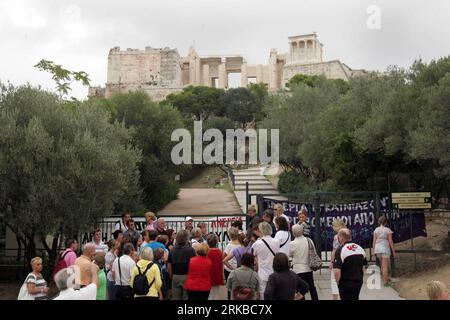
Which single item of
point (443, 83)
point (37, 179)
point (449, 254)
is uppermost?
point (443, 83)

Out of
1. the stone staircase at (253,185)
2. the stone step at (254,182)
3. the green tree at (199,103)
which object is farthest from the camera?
the green tree at (199,103)

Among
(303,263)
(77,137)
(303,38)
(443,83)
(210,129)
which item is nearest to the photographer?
(303,263)

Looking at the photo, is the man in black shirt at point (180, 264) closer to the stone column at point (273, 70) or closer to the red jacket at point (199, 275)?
the red jacket at point (199, 275)

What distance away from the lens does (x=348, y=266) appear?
7.44 metres

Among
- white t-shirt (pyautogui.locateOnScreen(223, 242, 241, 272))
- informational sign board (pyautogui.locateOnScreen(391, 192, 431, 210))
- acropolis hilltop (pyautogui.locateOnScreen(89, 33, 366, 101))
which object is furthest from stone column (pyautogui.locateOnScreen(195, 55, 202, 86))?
white t-shirt (pyautogui.locateOnScreen(223, 242, 241, 272))

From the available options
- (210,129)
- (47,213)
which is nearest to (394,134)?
(47,213)

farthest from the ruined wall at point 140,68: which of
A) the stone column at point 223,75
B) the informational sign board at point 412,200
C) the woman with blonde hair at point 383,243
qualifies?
the woman with blonde hair at point 383,243

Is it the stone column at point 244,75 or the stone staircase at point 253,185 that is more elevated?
the stone column at point 244,75

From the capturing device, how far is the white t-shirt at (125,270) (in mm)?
7762

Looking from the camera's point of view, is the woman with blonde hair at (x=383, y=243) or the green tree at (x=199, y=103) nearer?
the woman with blonde hair at (x=383, y=243)

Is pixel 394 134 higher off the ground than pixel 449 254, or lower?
higher
